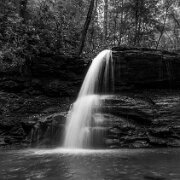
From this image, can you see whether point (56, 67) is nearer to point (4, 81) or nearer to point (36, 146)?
point (4, 81)

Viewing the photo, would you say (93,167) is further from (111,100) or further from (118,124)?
(111,100)

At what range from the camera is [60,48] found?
18922mm

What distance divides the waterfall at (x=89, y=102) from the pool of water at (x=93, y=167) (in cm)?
306

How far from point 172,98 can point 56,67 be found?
7122 millimetres

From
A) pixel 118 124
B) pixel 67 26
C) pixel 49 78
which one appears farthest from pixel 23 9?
pixel 118 124

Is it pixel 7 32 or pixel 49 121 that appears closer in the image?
pixel 49 121

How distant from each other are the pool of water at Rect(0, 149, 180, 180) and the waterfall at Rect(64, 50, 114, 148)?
121 inches

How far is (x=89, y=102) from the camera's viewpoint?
567 inches

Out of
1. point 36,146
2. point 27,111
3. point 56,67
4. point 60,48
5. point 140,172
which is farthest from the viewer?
point 60,48

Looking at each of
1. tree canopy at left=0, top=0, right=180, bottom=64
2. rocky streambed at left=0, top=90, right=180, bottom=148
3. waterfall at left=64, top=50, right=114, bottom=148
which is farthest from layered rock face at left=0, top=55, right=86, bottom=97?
rocky streambed at left=0, top=90, right=180, bottom=148

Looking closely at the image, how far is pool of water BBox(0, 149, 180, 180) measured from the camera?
6809 mm

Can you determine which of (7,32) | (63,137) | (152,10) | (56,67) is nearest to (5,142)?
(63,137)

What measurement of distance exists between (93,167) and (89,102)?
6735mm

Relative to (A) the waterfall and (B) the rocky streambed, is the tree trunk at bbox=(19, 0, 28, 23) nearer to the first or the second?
(A) the waterfall
